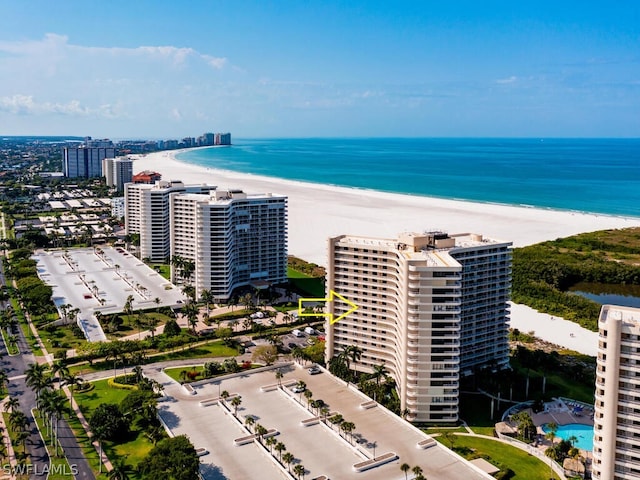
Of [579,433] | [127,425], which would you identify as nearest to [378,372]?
[579,433]

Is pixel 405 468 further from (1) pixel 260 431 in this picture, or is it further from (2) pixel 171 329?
(2) pixel 171 329

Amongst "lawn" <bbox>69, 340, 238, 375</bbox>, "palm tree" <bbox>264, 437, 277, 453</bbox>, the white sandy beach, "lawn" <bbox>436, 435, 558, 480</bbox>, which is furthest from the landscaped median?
the white sandy beach

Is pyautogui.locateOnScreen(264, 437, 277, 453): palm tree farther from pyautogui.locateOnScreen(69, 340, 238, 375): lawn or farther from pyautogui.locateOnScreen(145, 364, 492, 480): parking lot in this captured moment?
pyautogui.locateOnScreen(69, 340, 238, 375): lawn

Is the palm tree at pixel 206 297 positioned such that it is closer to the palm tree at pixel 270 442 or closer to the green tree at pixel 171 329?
the green tree at pixel 171 329

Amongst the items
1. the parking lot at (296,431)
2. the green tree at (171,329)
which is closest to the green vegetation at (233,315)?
the green tree at (171,329)

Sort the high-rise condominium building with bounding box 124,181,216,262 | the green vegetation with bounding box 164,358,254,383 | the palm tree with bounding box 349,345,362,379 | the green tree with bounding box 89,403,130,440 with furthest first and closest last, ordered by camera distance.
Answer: the high-rise condominium building with bounding box 124,181,216,262 → the green vegetation with bounding box 164,358,254,383 → the palm tree with bounding box 349,345,362,379 → the green tree with bounding box 89,403,130,440

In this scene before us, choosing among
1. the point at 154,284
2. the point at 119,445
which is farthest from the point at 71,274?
the point at 119,445
